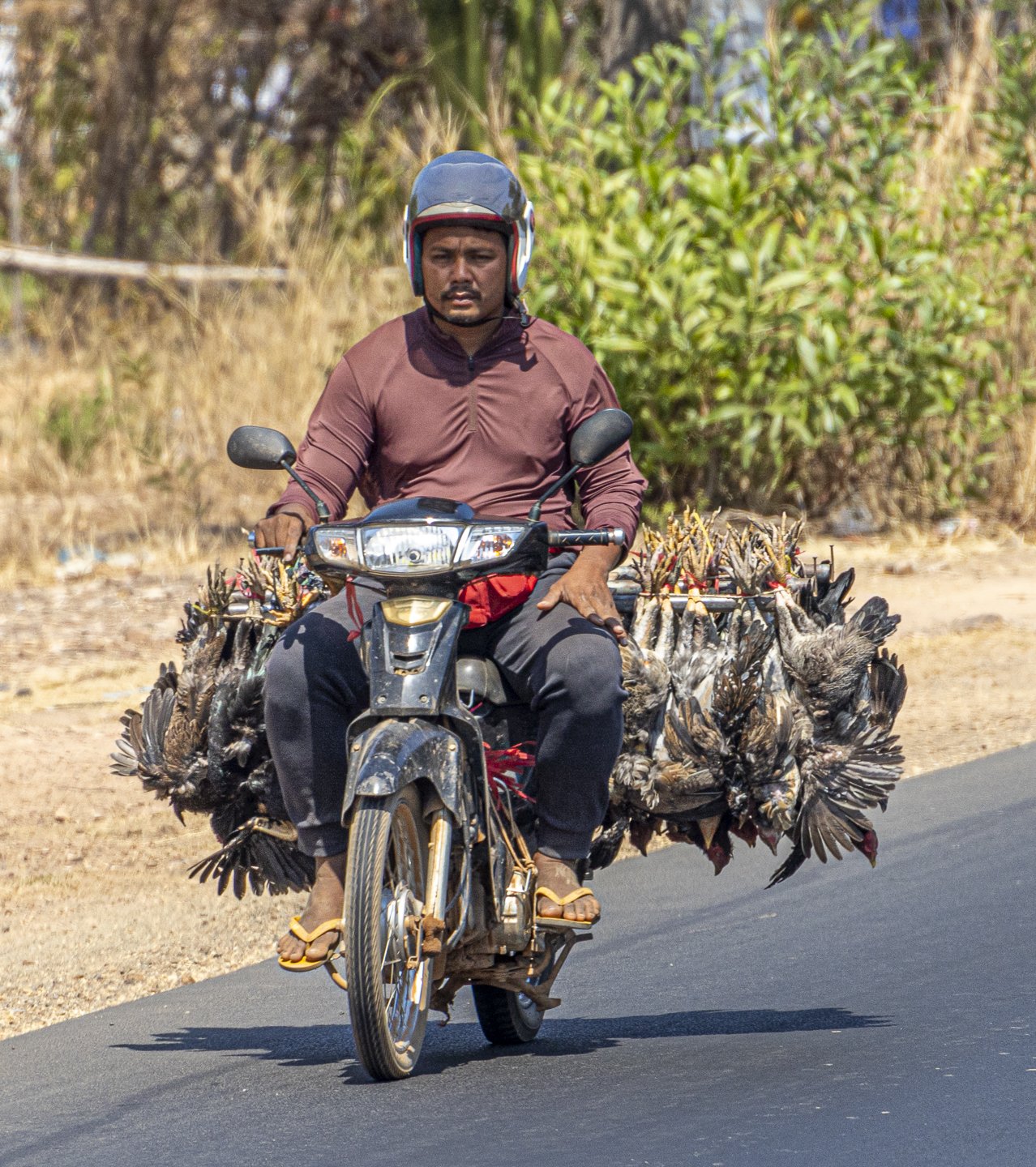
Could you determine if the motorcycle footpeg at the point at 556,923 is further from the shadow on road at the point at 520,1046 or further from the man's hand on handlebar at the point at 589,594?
the man's hand on handlebar at the point at 589,594

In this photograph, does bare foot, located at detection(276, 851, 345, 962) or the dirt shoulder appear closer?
bare foot, located at detection(276, 851, 345, 962)

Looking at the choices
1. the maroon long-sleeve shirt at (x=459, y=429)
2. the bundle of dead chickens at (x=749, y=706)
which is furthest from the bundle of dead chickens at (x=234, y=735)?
the bundle of dead chickens at (x=749, y=706)

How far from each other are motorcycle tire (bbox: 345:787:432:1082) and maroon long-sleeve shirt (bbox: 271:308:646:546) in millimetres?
860

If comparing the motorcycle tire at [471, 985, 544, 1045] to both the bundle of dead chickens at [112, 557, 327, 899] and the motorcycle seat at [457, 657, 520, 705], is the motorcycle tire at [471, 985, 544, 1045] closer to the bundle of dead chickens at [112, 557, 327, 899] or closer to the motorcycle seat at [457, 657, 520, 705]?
the bundle of dead chickens at [112, 557, 327, 899]

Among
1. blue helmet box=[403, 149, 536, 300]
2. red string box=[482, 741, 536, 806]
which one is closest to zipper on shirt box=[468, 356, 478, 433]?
blue helmet box=[403, 149, 536, 300]

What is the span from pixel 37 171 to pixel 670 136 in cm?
1147

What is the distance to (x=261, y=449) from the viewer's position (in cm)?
456

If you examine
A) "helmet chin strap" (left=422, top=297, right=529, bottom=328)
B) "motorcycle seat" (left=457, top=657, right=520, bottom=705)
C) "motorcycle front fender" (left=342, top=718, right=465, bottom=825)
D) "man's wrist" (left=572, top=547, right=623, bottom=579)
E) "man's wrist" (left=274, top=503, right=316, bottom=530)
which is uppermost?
"helmet chin strap" (left=422, top=297, right=529, bottom=328)

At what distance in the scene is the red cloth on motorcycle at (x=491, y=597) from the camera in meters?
4.59

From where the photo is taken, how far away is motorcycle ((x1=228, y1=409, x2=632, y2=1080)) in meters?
4.17

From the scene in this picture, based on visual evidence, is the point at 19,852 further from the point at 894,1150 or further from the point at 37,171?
the point at 37,171

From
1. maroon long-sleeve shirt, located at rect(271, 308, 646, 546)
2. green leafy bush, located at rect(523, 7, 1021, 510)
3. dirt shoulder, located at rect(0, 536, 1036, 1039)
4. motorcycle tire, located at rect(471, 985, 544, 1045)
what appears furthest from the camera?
green leafy bush, located at rect(523, 7, 1021, 510)

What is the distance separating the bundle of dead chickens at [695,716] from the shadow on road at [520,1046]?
393 millimetres

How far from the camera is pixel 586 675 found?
14.7 feet
